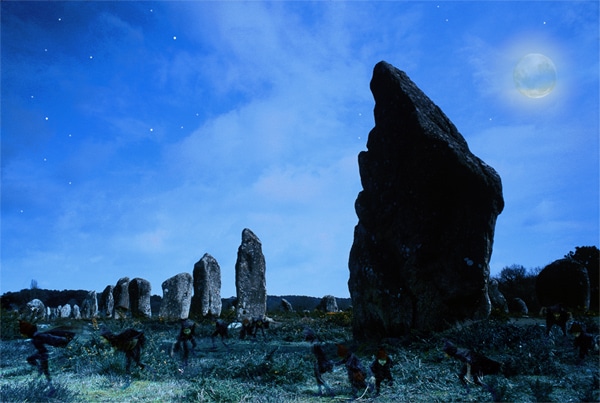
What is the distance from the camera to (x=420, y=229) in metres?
11.6

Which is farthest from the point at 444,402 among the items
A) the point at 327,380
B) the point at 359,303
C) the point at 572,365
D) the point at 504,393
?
the point at 359,303

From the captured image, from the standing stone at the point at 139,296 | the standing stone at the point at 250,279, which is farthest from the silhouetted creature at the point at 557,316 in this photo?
the standing stone at the point at 139,296

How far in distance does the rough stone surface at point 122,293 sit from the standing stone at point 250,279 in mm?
11810

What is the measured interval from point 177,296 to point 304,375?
71.6 ft

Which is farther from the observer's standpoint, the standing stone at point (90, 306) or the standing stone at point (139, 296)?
the standing stone at point (90, 306)

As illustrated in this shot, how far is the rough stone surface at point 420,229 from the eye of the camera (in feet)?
36.9

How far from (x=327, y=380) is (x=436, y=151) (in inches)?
267

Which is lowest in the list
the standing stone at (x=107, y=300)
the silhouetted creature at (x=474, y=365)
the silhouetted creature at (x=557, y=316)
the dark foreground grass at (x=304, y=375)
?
the dark foreground grass at (x=304, y=375)

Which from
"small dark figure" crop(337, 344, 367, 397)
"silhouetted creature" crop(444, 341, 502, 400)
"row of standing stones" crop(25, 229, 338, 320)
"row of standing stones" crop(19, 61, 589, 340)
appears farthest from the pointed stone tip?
"silhouetted creature" crop(444, 341, 502, 400)

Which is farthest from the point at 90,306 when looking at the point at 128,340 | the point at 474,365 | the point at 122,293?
the point at 474,365

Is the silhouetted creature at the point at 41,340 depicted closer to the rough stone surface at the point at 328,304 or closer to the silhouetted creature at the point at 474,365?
the silhouetted creature at the point at 474,365

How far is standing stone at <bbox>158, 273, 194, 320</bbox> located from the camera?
90.8 ft

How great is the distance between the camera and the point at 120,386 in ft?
23.0

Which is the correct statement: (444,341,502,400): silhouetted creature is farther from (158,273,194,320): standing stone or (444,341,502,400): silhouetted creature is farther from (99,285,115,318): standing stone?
(99,285,115,318): standing stone
